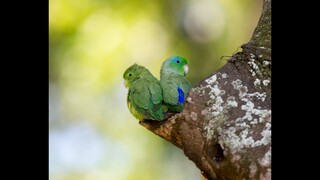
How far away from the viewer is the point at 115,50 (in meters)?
6.06

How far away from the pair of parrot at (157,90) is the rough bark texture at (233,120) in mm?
186

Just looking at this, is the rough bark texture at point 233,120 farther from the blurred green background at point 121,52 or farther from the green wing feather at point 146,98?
the blurred green background at point 121,52

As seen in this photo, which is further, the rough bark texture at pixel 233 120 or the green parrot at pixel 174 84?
the green parrot at pixel 174 84

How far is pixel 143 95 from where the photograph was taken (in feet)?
9.83

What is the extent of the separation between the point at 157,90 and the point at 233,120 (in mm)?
826

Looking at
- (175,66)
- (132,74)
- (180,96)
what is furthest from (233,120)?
(132,74)

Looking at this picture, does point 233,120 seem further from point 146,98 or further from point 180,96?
point 146,98

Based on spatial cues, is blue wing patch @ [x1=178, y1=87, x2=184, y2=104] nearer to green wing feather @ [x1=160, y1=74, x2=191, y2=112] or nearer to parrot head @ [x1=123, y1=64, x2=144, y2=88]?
green wing feather @ [x1=160, y1=74, x2=191, y2=112]

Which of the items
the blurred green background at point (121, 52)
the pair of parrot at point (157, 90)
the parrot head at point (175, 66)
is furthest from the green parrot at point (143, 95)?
the blurred green background at point (121, 52)

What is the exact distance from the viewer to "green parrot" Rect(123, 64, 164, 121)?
111 inches

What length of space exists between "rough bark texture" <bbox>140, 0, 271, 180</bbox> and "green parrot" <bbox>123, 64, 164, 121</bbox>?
175mm

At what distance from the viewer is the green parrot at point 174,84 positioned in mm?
2811

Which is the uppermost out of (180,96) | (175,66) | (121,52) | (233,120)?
(121,52)
